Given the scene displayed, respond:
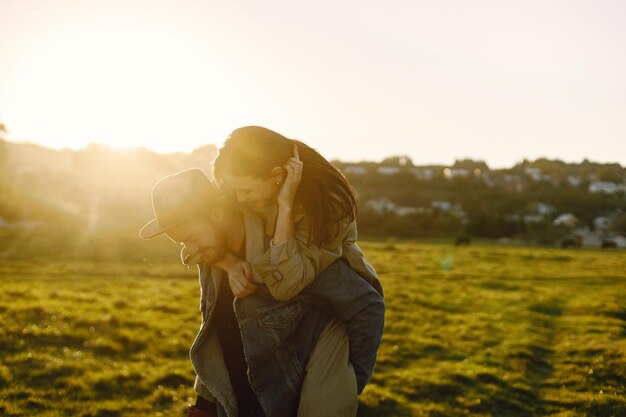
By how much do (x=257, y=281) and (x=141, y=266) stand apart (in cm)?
3110

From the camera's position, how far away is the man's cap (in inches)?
115

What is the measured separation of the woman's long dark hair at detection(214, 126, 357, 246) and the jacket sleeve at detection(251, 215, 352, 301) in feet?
0.21

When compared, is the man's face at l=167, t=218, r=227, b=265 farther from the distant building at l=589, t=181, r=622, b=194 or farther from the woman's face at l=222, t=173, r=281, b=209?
the distant building at l=589, t=181, r=622, b=194

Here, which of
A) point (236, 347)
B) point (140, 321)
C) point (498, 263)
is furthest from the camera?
point (498, 263)

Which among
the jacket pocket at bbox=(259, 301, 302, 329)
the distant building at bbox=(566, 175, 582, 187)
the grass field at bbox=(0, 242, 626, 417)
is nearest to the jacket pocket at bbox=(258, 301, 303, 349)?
the jacket pocket at bbox=(259, 301, 302, 329)

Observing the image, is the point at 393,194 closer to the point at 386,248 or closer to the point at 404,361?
the point at 386,248

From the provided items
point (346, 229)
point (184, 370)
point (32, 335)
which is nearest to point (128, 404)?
point (184, 370)

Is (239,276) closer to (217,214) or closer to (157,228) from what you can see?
(217,214)

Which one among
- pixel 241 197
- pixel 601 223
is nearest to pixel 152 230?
pixel 241 197

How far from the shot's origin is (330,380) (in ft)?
9.93

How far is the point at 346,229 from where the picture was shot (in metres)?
3.14

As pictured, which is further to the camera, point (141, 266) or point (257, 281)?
point (141, 266)

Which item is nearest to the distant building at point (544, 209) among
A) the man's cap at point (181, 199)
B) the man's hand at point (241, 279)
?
the man's hand at point (241, 279)

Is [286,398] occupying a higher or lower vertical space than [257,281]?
lower
